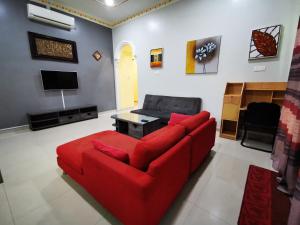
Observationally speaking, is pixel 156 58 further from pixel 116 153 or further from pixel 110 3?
pixel 116 153

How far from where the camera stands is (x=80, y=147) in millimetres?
1758

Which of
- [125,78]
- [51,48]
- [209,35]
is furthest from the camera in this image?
[125,78]

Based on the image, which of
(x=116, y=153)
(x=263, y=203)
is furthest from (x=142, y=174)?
(x=263, y=203)

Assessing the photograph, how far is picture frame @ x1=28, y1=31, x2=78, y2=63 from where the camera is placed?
350 centimetres

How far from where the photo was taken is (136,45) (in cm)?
452

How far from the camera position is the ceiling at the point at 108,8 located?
3642 mm

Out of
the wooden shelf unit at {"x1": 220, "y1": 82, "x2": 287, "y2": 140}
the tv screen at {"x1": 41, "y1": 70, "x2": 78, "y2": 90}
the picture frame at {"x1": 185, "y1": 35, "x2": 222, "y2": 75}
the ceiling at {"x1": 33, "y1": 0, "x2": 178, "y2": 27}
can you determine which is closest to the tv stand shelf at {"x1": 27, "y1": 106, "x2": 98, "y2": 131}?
the tv screen at {"x1": 41, "y1": 70, "x2": 78, "y2": 90}

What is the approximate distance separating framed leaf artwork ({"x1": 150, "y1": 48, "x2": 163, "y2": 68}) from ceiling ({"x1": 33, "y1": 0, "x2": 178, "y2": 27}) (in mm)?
1079

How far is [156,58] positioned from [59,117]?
10.3ft

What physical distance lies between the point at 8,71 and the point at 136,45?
330cm

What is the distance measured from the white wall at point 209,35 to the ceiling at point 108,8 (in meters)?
0.19

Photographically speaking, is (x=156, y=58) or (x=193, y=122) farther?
(x=156, y=58)

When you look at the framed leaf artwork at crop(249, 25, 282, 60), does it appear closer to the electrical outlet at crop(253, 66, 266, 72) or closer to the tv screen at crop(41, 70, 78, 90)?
the electrical outlet at crop(253, 66, 266, 72)

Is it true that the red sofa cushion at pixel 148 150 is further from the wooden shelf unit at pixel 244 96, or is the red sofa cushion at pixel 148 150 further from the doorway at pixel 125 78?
the doorway at pixel 125 78
